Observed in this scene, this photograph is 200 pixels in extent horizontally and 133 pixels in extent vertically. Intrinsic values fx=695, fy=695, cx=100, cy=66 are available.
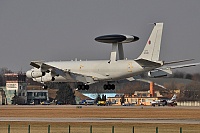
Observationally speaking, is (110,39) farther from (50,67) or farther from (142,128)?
(142,128)

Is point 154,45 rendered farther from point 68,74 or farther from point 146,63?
point 68,74

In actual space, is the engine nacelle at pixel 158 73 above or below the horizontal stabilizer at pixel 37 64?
below

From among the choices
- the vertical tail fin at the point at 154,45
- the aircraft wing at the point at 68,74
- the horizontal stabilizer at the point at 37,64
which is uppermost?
the vertical tail fin at the point at 154,45

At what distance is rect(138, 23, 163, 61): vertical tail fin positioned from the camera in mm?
116438

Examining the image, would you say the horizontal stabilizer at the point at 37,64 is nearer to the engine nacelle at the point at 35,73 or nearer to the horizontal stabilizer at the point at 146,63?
the engine nacelle at the point at 35,73

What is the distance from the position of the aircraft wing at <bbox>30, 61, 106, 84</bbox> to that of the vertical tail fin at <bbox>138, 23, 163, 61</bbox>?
27.4ft

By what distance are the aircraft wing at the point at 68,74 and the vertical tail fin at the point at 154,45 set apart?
836 centimetres

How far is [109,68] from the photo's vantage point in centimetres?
11538

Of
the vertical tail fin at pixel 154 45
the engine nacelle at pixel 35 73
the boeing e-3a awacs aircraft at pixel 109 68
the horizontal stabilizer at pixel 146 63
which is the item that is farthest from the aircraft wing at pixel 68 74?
the horizontal stabilizer at pixel 146 63

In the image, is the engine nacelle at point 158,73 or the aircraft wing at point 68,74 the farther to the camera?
the aircraft wing at point 68,74

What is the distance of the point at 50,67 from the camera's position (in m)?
118

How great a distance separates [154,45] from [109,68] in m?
8.85

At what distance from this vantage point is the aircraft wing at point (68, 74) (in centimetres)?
11788

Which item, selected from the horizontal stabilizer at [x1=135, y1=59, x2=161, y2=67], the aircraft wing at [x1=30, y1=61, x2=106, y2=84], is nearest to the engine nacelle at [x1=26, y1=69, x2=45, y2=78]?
the aircraft wing at [x1=30, y1=61, x2=106, y2=84]
